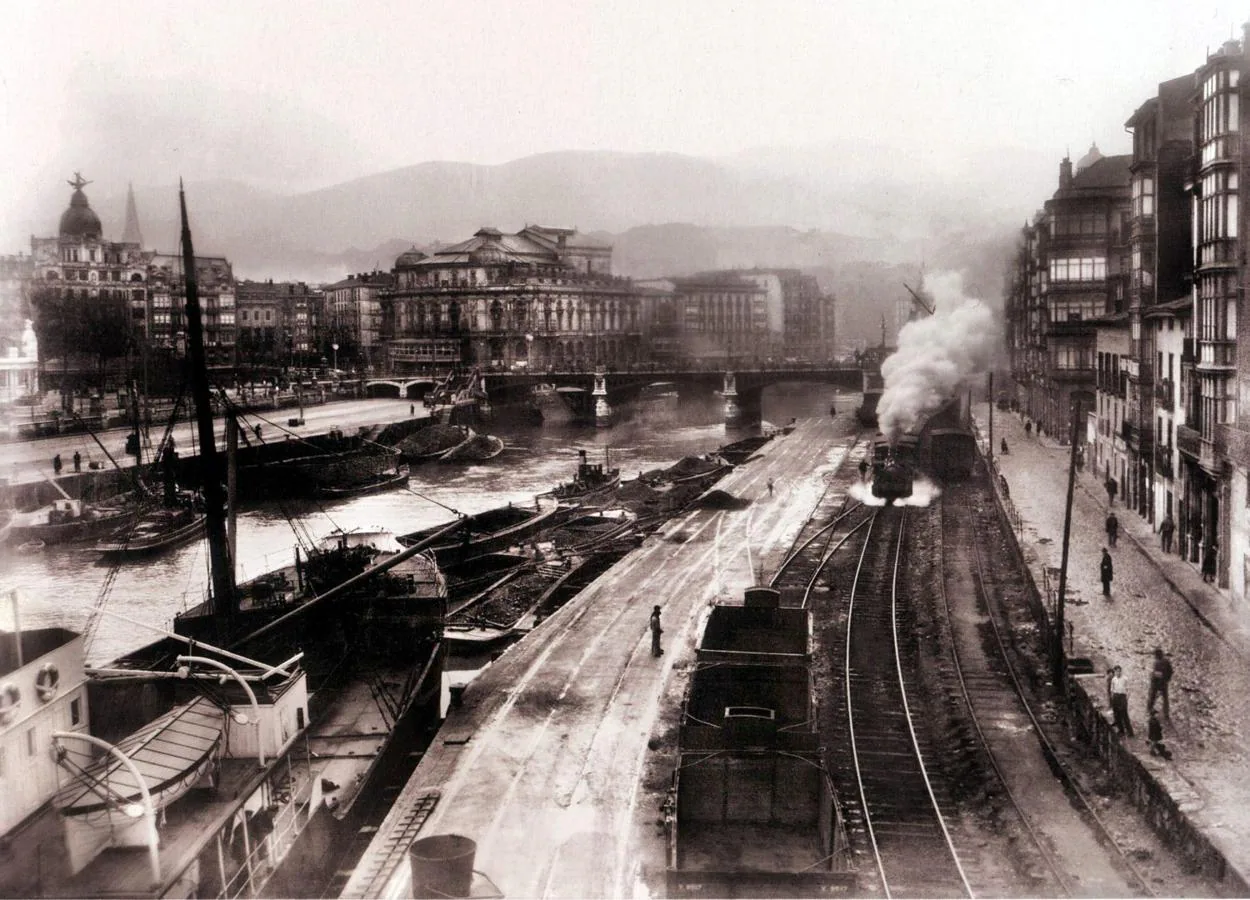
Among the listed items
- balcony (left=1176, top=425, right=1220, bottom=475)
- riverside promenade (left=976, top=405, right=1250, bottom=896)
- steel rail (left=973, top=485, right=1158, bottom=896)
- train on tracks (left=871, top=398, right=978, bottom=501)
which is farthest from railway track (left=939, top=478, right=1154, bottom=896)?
train on tracks (left=871, top=398, right=978, bottom=501)

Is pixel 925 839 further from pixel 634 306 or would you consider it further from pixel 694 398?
pixel 634 306

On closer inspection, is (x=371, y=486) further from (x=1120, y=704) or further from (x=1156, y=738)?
(x=1156, y=738)

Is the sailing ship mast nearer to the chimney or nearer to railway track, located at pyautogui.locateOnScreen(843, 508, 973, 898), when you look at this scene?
railway track, located at pyautogui.locateOnScreen(843, 508, 973, 898)

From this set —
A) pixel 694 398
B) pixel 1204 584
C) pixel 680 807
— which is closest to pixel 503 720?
pixel 680 807

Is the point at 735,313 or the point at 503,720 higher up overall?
the point at 735,313

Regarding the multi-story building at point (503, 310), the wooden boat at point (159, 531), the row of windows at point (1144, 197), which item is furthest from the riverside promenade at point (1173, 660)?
the multi-story building at point (503, 310)

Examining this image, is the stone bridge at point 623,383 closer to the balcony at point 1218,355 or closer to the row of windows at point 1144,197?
the row of windows at point 1144,197
